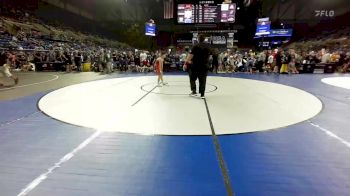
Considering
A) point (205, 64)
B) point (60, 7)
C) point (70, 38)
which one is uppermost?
point (60, 7)

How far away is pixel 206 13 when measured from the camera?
18125mm

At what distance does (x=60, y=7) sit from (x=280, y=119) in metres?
40.4

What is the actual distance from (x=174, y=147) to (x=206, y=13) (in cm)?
1561

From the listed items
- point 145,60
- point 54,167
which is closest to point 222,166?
point 54,167

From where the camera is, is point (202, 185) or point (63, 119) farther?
point (63, 119)

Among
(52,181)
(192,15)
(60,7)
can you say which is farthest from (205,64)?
(60,7)

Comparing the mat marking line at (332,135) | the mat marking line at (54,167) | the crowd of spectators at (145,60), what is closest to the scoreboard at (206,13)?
the crowd of spectators at (145,60)

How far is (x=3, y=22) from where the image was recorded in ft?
83.1

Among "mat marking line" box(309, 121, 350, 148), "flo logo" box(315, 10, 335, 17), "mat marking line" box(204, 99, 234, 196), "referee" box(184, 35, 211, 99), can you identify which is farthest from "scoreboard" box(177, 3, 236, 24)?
"flo logo" box(315, 10, 335, 17)

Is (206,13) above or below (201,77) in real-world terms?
above

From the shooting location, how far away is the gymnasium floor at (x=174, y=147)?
292 centimetres

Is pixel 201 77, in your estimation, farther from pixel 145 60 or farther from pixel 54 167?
pixel 145 60

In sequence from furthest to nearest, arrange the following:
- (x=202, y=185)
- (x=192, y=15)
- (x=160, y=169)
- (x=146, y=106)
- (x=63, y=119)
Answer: (x=192, y=15) → (x=146, y=106) → (x=63, y=119) → (x=160, y=169) → (x=202, y=185)

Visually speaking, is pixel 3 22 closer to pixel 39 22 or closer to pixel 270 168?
pixel 39 22
